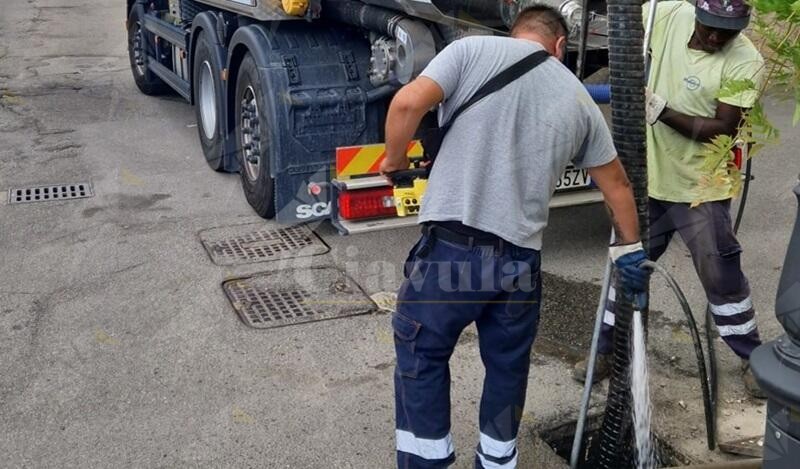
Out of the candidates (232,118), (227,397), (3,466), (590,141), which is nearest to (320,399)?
(227,397)

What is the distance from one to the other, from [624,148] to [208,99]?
4.94m

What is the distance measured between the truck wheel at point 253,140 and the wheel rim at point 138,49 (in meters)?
3.96

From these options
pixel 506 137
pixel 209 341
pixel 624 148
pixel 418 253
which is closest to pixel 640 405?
pixel 624 148

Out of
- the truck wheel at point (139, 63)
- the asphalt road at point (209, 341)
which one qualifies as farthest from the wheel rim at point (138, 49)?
the asphalt road at point (209, 341)

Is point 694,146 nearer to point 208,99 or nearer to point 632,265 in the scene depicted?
point 632,265

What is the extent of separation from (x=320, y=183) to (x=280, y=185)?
25 cm

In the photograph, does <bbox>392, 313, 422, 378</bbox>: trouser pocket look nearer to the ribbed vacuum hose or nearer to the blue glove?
the blue glove

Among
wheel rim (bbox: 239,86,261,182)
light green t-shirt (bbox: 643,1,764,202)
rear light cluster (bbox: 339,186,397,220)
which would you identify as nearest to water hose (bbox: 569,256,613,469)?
light green t-shirt (bbox: 643,1,764,202)

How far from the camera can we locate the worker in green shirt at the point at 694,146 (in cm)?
387

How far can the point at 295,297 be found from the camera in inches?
Answer: 202

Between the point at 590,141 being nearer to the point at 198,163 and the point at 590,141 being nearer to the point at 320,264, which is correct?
the point at 320,264

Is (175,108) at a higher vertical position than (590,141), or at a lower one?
lower

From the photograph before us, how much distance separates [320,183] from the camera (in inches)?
230

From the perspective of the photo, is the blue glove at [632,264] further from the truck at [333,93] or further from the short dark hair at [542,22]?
the truck at [333,93]
